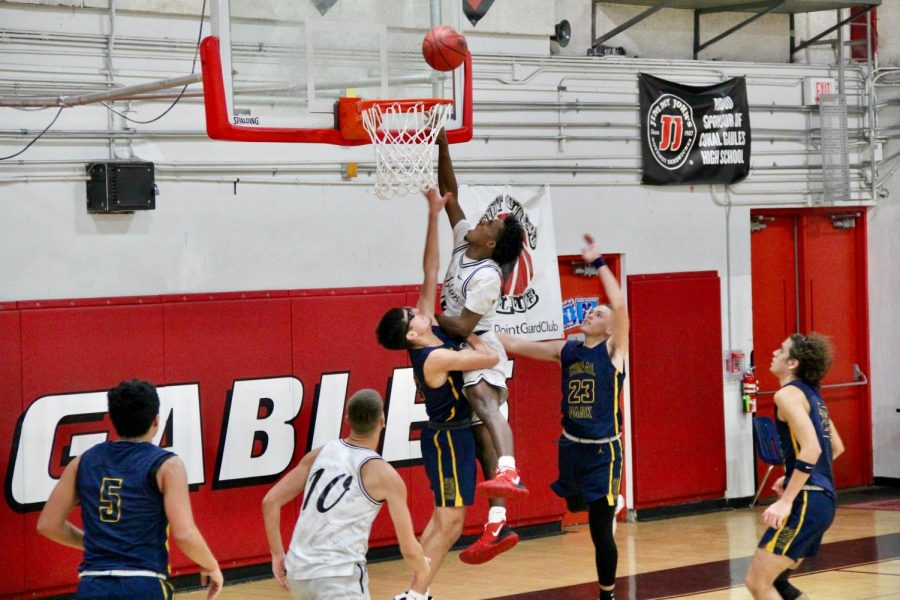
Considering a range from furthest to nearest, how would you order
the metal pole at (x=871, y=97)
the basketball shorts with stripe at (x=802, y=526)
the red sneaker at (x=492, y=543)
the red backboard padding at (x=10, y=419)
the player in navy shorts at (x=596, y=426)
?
the metal pole at (x=871, y=97) < the red backboard padding at (x=10, y=419) < the player in navy shorts at (x=596, y=426) < the red sneaker at (x=492, y=543) < the basketball shorts with stripe at (x=802, y=526)

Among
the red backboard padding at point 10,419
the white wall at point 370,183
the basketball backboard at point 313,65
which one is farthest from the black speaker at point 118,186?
the basketball backboard at point 313,65

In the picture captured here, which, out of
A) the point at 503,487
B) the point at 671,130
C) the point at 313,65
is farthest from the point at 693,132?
the point at 503,487

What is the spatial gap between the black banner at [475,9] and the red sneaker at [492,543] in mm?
5055

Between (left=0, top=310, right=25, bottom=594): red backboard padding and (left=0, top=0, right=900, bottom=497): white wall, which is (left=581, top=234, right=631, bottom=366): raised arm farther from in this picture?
(left=0, top=310, right=25, bottom=594): red backboard padding

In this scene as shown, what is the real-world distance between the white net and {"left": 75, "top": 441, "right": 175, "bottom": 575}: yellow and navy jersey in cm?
288

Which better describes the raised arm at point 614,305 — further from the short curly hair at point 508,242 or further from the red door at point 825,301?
the red door at point 825,301

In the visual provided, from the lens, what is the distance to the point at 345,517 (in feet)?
18.4

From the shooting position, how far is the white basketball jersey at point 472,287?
7.48 metres

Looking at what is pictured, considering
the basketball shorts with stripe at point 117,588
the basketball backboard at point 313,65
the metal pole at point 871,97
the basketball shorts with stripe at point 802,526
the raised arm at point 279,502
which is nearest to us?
the basketball shorts with stripe at point 117,588

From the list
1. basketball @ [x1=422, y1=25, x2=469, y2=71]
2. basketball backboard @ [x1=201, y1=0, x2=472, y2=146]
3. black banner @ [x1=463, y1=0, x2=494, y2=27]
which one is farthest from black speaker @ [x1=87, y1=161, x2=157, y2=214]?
black banner @ [x1=463, y1=0, x2=494, y2=27]

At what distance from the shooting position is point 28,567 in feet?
29.1

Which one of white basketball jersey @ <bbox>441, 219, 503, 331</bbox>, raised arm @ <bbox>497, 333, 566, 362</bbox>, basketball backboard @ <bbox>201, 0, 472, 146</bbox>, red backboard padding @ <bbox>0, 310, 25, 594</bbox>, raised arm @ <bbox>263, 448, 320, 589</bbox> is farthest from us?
red backboard padding @ <bbox>0, 310, 25, 594</bbox>

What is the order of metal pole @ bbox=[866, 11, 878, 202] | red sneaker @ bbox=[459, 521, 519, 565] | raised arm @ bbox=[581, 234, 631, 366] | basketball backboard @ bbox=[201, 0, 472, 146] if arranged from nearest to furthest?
basketball backboard @ bbox=[201, 0, 472, 146]
red sneaker @ bbox=[459, 521, 519, 565]
raised arm @ bbox=[581, 234, 631, 366]
metal pole @ bbox=[866, 11, 878, 202]

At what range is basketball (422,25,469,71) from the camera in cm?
761
